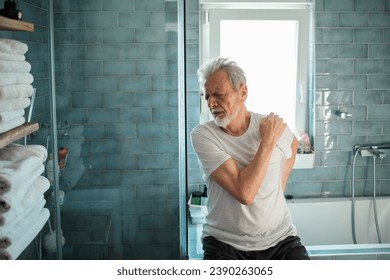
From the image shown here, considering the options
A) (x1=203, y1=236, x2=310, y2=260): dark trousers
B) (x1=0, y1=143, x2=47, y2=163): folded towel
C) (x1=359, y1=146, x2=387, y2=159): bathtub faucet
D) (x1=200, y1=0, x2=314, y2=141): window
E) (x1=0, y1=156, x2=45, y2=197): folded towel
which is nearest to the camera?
(x1=0, y1=156, x2=45, y2=197): folded towel

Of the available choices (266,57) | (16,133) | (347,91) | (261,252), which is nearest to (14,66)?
(16,133)

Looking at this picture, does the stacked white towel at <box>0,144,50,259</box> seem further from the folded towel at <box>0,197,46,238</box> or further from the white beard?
the white beard

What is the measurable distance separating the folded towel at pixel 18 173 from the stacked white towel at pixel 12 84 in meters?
0.08

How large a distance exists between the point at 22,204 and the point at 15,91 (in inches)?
9.2

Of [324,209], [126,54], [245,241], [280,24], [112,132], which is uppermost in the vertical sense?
[280,24]

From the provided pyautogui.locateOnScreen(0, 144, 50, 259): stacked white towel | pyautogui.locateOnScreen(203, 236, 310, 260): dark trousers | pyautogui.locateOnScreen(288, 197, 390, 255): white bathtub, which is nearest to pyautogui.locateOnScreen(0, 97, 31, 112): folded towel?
pyautogui.locateOnScreen(0, 144, 50, 259): stacked white towel

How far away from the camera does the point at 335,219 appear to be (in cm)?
263

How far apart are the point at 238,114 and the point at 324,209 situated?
1.29 m

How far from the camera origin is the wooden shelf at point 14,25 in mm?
1089

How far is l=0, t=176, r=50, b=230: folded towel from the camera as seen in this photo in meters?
1.05

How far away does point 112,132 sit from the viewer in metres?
1.54

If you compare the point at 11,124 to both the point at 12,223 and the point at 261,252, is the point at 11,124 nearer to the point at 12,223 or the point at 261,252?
the point at 12,223
